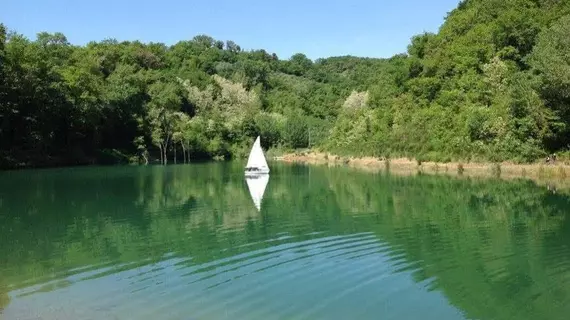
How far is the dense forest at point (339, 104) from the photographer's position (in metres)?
41.6

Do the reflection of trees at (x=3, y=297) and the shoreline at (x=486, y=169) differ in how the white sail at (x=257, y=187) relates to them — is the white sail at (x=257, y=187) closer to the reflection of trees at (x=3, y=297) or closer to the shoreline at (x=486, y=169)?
the shoreline at (x=486, y=169)

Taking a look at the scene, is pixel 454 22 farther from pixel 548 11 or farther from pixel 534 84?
pixel 534 84

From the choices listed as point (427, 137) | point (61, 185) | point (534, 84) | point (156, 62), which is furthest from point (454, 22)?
point (156, 62)

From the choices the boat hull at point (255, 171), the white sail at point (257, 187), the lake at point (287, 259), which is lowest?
the lake at point (287, 259)

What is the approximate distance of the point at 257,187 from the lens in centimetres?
3369

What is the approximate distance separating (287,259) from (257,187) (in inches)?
819

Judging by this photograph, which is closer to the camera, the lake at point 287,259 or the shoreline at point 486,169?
the lake at point 287,259

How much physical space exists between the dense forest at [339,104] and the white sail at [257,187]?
57.3 ft

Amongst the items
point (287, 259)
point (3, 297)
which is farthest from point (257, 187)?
point (3, 297)

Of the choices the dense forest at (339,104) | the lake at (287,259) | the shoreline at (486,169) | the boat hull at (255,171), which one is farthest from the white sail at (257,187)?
the dense forest at (339,104)

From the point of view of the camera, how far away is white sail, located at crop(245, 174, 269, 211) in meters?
26.2

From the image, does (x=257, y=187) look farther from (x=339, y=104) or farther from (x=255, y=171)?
(x=339, y=104)

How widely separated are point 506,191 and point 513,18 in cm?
3353

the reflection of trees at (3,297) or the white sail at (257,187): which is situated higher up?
the white sail at (257,187)
